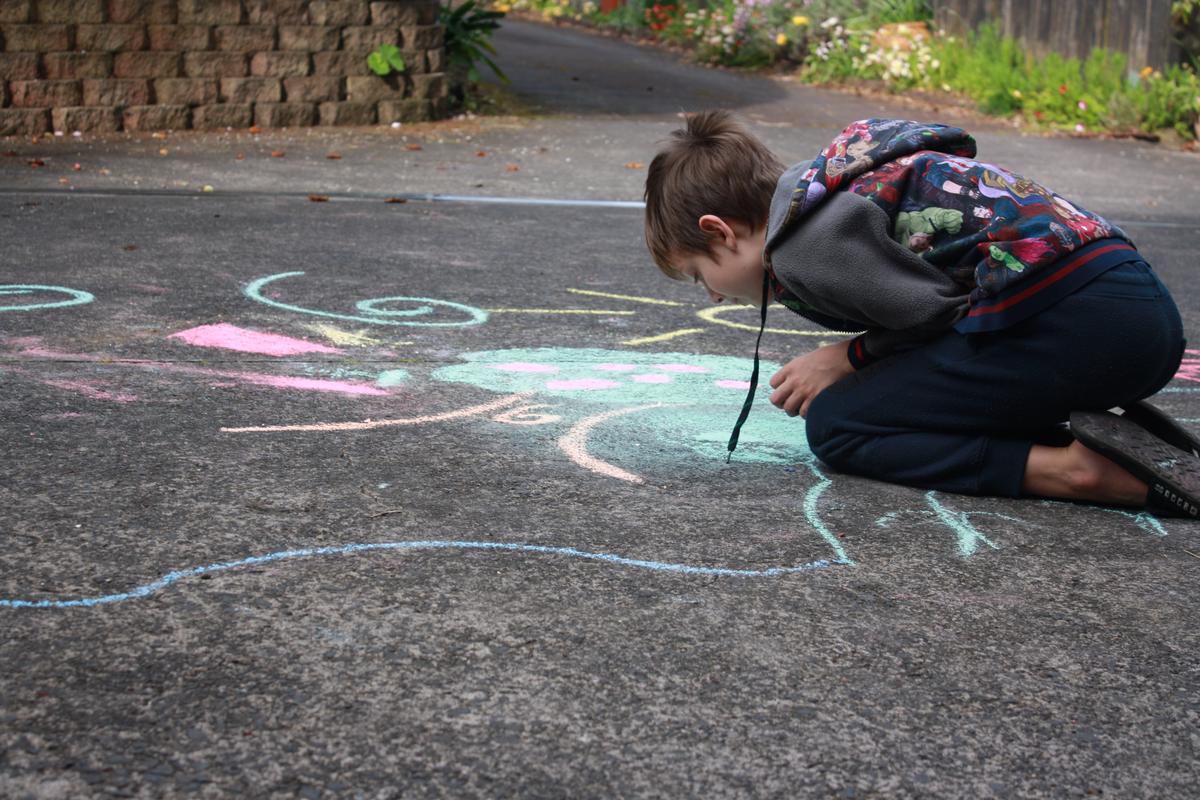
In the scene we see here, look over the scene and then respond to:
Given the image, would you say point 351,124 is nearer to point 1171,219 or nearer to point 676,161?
point 1171,219

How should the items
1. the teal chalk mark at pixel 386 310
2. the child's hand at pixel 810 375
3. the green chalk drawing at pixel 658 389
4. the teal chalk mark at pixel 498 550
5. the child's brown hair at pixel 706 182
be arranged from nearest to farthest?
the teal chalk mark at pixel 498 550
the child's brown hair at pixel 706 182
the child's hand at pixel 810 375
the green chalk drawing at pixel 658 389
the teal chalk mark at pixel 386 310

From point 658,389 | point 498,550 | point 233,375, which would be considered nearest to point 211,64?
point 233,375

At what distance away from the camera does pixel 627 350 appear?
3.29m

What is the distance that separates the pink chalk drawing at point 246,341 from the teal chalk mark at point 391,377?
0.19 meters

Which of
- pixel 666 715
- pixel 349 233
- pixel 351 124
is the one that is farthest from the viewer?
pixel 351 124

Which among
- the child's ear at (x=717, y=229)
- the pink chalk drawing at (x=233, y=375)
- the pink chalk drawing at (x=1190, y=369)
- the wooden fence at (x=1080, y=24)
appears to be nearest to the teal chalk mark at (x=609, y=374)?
the pink chalk drawing at (x=233, y=375)

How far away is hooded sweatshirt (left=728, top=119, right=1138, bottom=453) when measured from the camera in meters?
2.21

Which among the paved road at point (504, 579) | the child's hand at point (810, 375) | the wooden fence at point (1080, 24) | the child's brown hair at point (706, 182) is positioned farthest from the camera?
the wooden fence at point (1080, 24)

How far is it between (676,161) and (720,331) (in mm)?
1245

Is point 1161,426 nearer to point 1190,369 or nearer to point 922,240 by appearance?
point 922,240

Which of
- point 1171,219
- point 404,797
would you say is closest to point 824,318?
point 404,797

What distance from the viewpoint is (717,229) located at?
91.7 inches

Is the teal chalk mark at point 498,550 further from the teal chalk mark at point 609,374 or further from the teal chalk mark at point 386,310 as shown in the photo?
the teal chalk mark at point 386,310

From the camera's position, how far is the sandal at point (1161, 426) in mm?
2332
